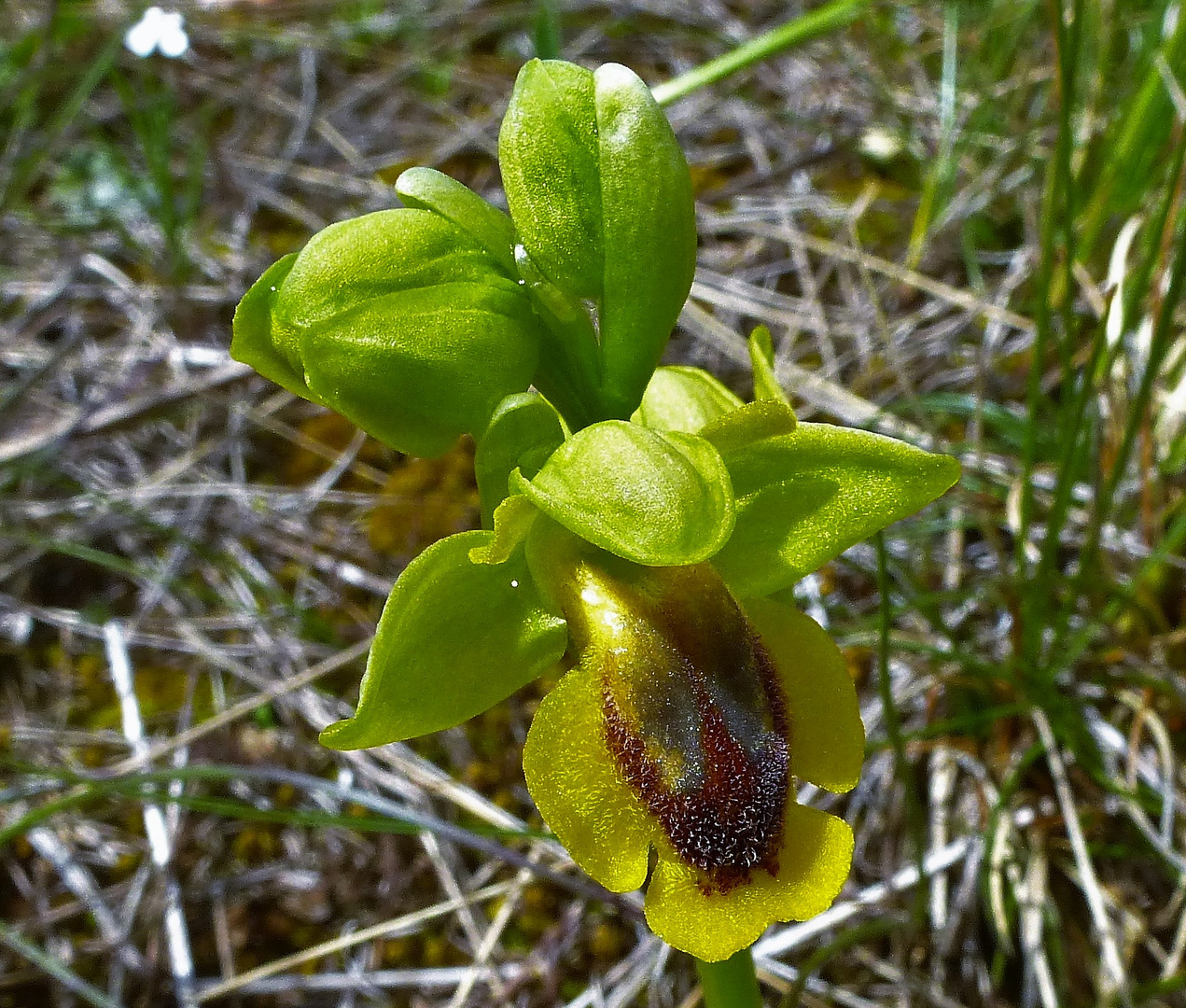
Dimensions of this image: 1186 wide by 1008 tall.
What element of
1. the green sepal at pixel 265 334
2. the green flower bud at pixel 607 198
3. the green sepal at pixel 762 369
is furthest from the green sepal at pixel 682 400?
the green sepal at pixel 265 334

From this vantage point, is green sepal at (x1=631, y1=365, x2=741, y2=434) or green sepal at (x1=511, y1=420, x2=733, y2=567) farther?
green sepal at (x1=631, y1=365, x2=741, y2=434)

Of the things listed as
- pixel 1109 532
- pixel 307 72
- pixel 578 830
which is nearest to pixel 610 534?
pixel 578 830

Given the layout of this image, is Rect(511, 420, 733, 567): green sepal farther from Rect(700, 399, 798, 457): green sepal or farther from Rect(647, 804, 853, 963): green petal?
Rect(647, 804, 853, 963): green petal

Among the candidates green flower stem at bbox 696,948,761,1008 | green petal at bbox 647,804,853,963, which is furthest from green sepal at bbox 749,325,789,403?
green flower stem at bbox 696,948,761,1008

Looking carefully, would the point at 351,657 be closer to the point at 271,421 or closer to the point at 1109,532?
the point at 271,421

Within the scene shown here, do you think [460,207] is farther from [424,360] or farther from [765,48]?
[765,48]

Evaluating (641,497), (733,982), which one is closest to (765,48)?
(641,497)

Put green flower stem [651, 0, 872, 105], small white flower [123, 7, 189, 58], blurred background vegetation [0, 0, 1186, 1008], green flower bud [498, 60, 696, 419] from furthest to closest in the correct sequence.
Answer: small white flower [123, 7, 189, 58], green flower stem [651, 0, 872, 105], blurred background vegetation [0, 0, 1186, 1008], green flower bud [498, 60, 696, 419]

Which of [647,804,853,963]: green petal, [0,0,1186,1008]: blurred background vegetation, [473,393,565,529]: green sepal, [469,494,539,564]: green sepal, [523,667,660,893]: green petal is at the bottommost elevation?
[0,0,1186,1008]: blurred background vegetation
